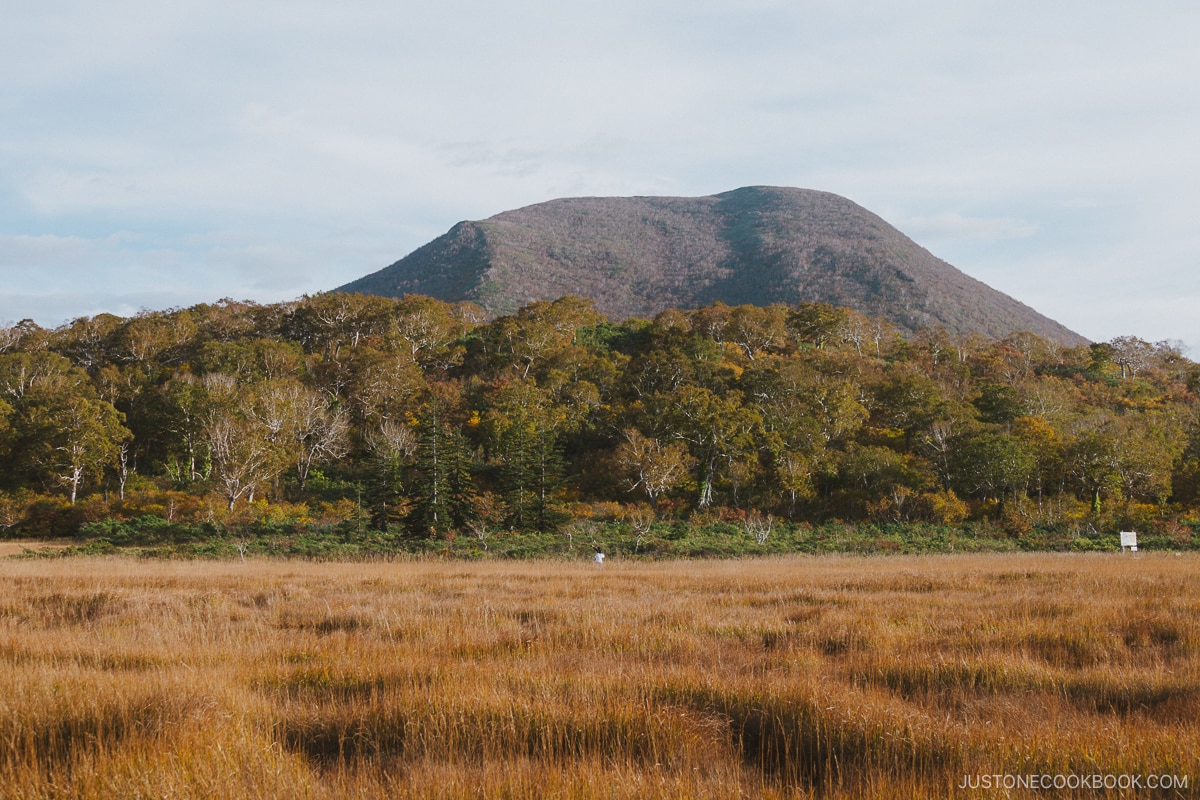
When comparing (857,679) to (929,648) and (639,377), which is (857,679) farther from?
(639,377)

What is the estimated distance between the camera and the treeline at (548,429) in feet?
142

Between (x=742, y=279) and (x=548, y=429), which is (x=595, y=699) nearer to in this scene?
(x=548, y=429)

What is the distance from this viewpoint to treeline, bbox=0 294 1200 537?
4341 centimetres

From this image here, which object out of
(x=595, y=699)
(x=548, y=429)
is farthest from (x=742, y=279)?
(x=595, y=699)

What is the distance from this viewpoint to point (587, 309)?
8494 centimetres

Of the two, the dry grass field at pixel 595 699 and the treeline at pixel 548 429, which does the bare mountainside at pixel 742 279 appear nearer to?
the treeline at pixel 548 429

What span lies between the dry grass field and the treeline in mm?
26999

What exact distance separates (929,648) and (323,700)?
6.07 meters

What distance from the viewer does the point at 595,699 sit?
567cm

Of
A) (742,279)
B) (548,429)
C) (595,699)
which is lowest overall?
(595,699)

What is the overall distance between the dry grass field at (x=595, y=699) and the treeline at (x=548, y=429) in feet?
88.6

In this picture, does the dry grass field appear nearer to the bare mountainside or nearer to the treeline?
the treeline

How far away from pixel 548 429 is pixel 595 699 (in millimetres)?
46649

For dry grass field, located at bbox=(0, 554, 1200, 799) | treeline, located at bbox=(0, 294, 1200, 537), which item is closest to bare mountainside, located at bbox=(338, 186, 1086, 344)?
treeline, located at bbox=(0, 294, 1200, 537)
